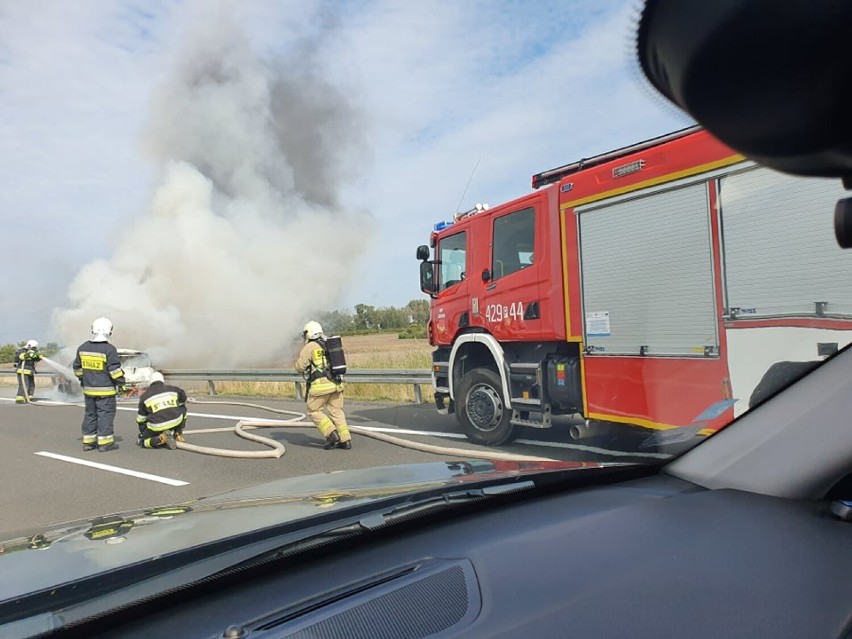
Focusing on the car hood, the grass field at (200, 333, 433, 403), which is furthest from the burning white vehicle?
the car hood

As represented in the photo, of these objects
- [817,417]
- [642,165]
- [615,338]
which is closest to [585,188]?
[642,165]

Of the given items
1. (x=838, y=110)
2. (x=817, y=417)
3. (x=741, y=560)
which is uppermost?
(x=838, y=110)

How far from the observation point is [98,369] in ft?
27.7

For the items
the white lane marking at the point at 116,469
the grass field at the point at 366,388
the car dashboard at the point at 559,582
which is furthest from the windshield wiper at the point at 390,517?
the grass field at the point at 366,388

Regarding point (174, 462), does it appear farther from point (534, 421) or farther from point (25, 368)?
point (25, 368)

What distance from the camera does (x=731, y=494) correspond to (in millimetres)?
2057

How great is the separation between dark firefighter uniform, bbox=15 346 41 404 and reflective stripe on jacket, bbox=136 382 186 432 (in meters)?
10.9

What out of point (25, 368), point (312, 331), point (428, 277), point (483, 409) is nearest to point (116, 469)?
point (312, 331)

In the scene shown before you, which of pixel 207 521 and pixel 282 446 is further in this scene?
pixel 282 446

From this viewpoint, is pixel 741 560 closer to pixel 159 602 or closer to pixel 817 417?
pixel 817 417

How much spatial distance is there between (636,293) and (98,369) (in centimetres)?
683

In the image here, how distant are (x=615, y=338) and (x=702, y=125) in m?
4.87

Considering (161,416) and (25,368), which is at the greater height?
(25,368)

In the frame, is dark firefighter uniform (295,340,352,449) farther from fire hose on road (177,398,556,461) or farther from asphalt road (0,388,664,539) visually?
fire hose on road (177,398,556,461)
